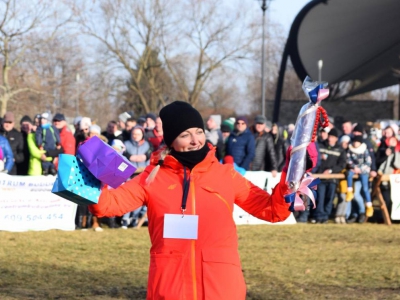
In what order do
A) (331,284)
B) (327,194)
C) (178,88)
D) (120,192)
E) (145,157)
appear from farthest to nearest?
(178,88), (327,194), (145,157), (331,284), (120,192)

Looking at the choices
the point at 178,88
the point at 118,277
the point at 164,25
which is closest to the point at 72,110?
the point at 164,25

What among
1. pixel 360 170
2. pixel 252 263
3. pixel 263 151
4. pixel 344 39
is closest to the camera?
pixel 252 263

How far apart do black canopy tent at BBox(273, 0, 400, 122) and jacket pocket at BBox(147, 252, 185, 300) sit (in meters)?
27.3

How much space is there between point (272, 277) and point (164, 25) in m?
36.2

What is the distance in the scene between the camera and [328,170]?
14734mm

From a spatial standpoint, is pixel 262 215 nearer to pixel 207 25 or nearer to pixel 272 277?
pixel 272 277

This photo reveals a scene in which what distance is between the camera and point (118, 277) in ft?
28.7

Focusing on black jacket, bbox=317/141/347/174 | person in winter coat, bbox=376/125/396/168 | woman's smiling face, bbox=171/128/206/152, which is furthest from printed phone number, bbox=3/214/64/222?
woman's smiling face, bbox=171/128/206/152

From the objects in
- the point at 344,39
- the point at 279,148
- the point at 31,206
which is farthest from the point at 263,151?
the point at 344,39

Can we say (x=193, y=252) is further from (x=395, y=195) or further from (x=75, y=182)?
(x=395, y=195)

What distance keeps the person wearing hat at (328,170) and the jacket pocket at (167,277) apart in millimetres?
10838

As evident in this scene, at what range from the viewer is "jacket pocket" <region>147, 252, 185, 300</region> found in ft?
12.9

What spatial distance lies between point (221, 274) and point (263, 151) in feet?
34.5

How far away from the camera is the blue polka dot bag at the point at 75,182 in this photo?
12.4 feet
